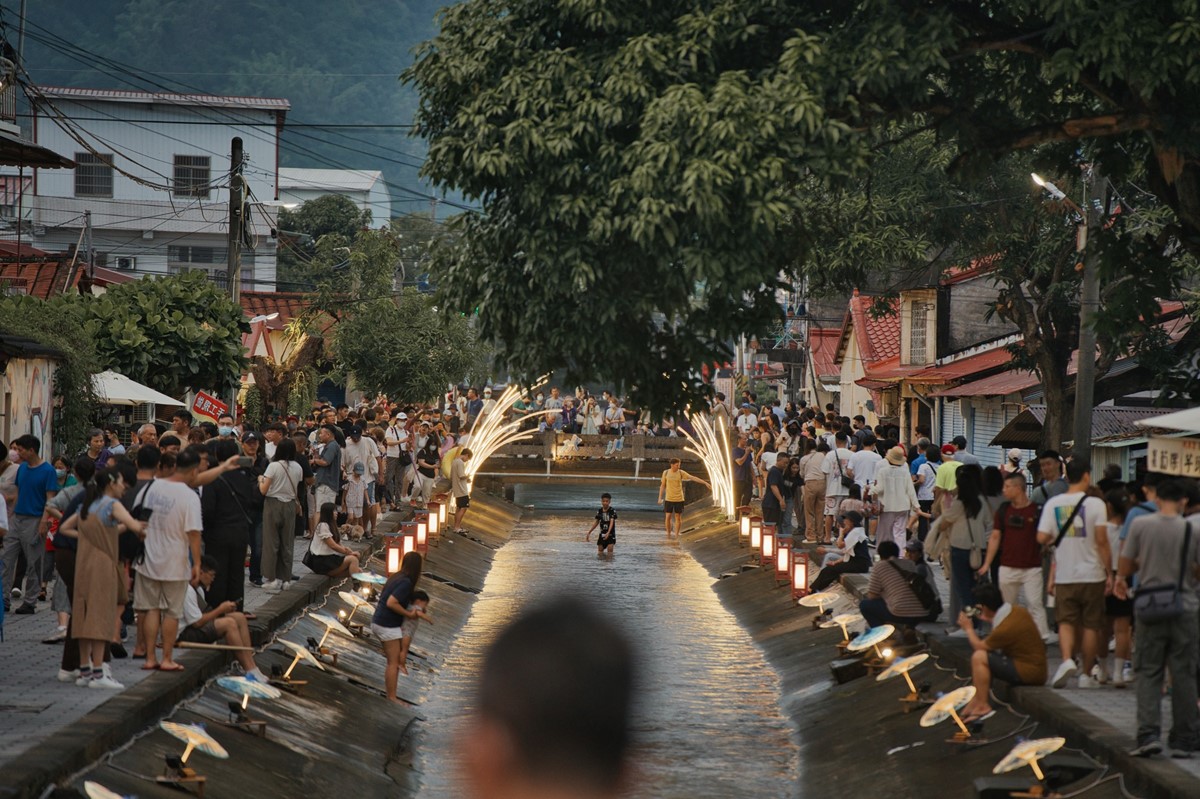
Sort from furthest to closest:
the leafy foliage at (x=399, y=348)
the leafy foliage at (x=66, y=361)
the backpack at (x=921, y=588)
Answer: the leafy foliage at (x=399, y=348), the leafy foliage at (x=66, y=361), the backpack at (x=921, y=588)

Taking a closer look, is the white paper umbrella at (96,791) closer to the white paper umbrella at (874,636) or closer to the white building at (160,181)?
the white paper umbrella at (874,636)

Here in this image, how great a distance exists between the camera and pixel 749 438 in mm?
36906

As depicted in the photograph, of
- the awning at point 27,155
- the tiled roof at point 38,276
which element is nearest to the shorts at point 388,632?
the awning at point 27,155

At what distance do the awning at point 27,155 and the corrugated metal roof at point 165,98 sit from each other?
44.1m

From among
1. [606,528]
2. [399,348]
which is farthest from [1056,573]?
[399,348]

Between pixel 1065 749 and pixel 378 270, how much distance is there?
117 ft

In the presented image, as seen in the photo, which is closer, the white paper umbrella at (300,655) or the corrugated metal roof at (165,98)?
the white paper umbrella at (300,655)

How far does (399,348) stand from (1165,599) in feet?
115

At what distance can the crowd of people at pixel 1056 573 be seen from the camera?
33.8 ft

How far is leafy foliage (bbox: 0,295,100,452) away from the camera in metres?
23.2

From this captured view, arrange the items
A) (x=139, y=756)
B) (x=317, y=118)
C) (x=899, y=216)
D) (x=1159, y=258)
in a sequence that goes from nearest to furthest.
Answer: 1. (x=139, y=756)
2. (x=1159, y=258)
3. (x=899, y=216)
4. (x=317, y=118)

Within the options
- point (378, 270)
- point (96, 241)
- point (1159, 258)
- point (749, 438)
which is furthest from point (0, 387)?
point (96, 241)

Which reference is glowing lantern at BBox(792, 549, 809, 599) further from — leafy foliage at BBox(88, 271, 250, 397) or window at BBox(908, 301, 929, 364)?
window at BBox(908, 301, 929, 364)

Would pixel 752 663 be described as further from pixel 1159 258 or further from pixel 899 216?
pixel 899 216
